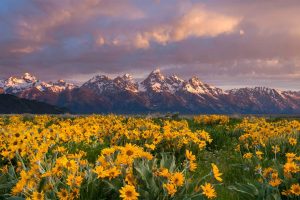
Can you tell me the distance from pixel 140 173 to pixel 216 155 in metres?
7.33

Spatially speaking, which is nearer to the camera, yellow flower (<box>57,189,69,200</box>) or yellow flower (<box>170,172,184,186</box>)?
yellow flower (<box>170,172,184,186</box>)

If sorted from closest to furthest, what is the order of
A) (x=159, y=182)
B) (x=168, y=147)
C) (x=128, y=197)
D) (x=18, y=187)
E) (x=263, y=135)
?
(x=128, y=197)
(x=18, y=187)
(x=159, y=182)
(x=168, y=147)
(x=263, y=135)

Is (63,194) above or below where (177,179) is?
below

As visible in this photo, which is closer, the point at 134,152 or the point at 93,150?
the point at 134,152

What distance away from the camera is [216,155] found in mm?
12688

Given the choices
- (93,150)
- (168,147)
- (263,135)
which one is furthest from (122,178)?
(263,135)

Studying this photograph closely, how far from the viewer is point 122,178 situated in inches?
227

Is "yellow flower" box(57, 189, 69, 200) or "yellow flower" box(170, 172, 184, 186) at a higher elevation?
"yellow flower" box(170, 172, 184, 186)

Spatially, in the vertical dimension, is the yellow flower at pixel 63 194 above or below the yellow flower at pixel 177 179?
below

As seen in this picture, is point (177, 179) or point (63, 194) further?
point (63, 194)

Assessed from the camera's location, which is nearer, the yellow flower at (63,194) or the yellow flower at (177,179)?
the yellow flower at (177,179)

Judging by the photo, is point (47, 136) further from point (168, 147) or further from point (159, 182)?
point (159, 182)

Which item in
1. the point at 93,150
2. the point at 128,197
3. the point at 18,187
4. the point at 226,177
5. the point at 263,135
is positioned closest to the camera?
the point at 128,197

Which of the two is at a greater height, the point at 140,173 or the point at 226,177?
the point at 140,173
